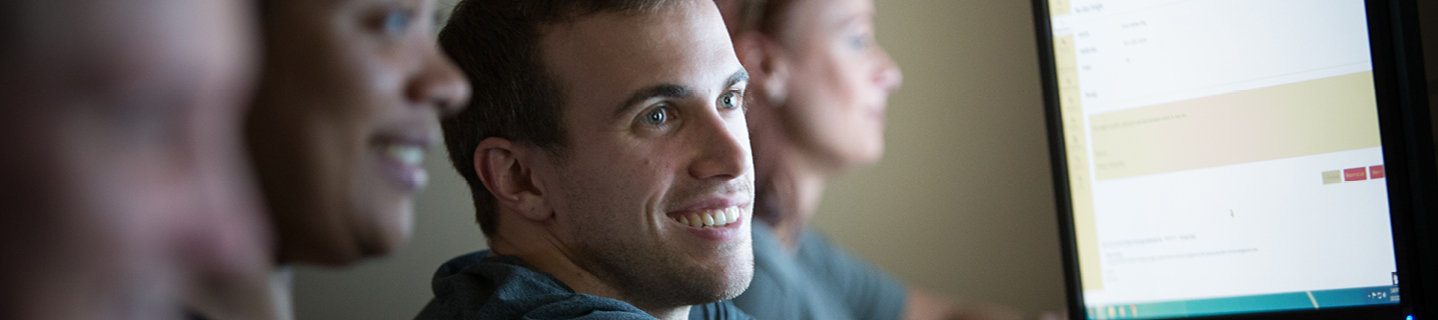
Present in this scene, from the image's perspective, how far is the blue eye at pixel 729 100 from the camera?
634 mm

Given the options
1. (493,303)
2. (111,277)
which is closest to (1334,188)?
(493,303)

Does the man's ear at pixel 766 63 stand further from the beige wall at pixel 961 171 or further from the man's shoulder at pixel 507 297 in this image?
the man's shoulder at pixel 507 297

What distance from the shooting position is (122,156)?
335 millimetres

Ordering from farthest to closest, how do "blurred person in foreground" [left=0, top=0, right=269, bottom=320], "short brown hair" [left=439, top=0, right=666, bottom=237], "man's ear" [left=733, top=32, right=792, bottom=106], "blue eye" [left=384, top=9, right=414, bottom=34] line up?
"man's ear" [left=733, top=32, right=792, bottom=106] < "short brown hair" [left=439, top=0, right=666, bottom=237] < "blue eye" [left=384, top=9, right=414, bottom=34] < "blurred person in foreground" [left=0, top=0, right=269, bottom=320]

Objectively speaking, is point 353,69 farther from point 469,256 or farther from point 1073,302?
point 1073,302

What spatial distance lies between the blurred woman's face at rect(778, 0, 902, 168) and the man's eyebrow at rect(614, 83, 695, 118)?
23 cm

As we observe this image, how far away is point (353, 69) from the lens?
412 millimetres

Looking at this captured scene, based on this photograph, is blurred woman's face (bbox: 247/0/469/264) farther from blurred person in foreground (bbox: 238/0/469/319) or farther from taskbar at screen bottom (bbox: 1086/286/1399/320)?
taskbar at screen bottom (bbox: 1086/286/1399/320)

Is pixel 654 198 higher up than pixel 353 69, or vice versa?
pixel 353 69

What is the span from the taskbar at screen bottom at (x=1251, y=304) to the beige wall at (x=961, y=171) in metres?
0.06

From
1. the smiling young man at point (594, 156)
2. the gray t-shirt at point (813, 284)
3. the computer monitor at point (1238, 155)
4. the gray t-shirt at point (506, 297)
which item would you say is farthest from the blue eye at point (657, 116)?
the computer monitor at point (1238, 155)

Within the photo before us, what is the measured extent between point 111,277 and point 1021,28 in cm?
73

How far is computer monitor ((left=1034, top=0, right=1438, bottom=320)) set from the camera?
2.64 feet

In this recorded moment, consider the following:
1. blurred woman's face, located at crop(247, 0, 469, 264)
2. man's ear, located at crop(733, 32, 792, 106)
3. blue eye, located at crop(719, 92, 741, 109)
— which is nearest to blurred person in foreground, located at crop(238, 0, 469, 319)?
blurred woman's face, located at crop(247, 0, 469, 264)
